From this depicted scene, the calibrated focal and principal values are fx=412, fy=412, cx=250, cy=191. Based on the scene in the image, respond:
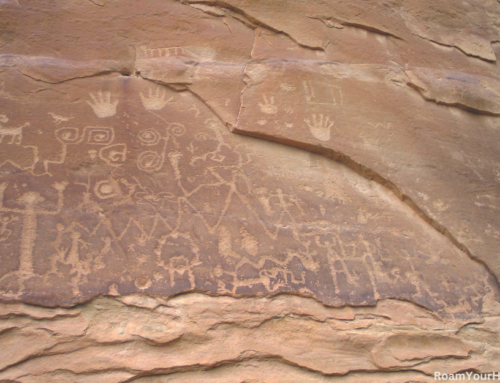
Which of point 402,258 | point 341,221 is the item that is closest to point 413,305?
point 402,258

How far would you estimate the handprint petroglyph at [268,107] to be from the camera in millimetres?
2771

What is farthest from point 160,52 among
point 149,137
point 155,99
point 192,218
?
point 192,218

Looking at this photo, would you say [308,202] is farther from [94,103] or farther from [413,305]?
[94,103]

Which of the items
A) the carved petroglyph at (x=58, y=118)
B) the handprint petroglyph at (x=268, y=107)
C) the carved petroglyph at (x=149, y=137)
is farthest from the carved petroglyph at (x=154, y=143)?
the handprint petroglyph at (x=268, y=107)

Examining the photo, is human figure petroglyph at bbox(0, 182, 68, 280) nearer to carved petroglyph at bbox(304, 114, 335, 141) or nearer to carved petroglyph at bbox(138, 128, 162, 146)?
carved petroglyph at bbox(138, 128, 162, 146)

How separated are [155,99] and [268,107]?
2.45ft

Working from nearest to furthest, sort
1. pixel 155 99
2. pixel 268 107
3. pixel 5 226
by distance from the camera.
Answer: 1. pixel 5 226
2. pixel 155 99
3. pixel 268 107

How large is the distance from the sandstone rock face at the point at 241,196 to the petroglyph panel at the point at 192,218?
11mm

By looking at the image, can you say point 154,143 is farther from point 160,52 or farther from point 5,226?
point 5,226

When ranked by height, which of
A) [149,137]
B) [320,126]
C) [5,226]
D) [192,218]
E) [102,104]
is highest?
[320,126]

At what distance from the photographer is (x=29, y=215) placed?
202cm

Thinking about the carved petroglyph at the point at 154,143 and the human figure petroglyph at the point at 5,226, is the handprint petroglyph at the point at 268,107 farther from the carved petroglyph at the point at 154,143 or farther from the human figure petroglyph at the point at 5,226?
the human figure petroglyph at the point at 5,226

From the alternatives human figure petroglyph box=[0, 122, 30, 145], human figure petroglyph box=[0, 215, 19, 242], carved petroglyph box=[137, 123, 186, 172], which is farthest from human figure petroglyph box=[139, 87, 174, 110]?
human figure petroglyph box=[0, 215, 19, 242]

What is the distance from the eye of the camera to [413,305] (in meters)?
2.20
